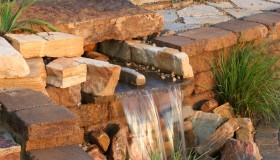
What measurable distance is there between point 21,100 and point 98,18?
157cm

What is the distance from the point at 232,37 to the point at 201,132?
928mm

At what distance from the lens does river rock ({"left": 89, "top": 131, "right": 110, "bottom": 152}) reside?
473 cm

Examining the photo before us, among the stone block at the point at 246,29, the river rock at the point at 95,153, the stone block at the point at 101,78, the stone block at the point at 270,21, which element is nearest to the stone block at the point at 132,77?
the stone block at the point at 101,78

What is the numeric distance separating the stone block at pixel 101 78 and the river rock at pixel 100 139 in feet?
1.01

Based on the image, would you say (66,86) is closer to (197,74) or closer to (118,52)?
(118,52)

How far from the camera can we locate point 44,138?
3.40 metres

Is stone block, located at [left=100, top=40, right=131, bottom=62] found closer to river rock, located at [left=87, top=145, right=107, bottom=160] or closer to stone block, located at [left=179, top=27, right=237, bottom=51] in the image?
stone block, located at [left=179, top=27, right=237, bottom=51]

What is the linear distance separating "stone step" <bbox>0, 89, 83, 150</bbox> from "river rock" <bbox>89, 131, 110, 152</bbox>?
3.29 ft

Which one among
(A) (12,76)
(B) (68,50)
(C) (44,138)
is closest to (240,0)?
(B) (68,50)

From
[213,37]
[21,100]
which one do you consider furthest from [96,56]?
[21,100]

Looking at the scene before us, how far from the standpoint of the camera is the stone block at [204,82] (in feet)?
19.2

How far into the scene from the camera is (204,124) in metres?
5.61

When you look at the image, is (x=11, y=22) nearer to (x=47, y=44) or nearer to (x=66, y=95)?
(x=47, y=44)

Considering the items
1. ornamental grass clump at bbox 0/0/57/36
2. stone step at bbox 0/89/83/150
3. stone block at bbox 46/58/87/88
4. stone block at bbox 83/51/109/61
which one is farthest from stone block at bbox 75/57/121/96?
stone step at bbox 0/89/83/150
